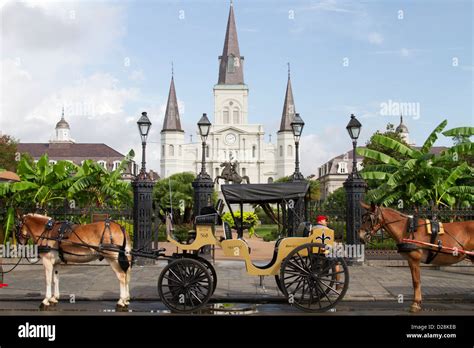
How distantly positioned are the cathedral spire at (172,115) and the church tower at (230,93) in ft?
30.4

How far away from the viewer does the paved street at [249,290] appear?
9.57 metres

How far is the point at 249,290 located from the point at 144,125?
268 inches

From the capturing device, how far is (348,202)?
16391 mm

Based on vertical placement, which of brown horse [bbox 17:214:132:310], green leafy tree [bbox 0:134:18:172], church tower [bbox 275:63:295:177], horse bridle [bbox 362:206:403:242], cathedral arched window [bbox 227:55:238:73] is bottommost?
brown horse [bbox 17:214:132:310]

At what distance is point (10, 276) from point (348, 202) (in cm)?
1030

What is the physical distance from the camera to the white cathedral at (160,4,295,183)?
3927 inches

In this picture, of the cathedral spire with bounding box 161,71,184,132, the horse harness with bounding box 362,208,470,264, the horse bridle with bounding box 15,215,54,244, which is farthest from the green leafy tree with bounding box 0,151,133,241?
the cathedral spire with bounding box 161,71,184,132

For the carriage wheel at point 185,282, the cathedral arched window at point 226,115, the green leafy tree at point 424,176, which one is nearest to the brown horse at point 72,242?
the carriage wheel at point 185,282

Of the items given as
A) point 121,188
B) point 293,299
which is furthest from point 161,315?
point 121,188

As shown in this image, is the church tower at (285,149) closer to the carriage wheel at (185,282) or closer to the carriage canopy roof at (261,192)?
the carriage canopy roof at (261,192)

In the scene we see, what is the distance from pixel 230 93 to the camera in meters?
104

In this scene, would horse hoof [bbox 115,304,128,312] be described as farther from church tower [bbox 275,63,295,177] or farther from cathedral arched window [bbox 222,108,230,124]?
cathedral arched window [bbox 222,108,230,124]

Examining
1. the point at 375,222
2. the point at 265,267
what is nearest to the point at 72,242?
the point at 265,267
